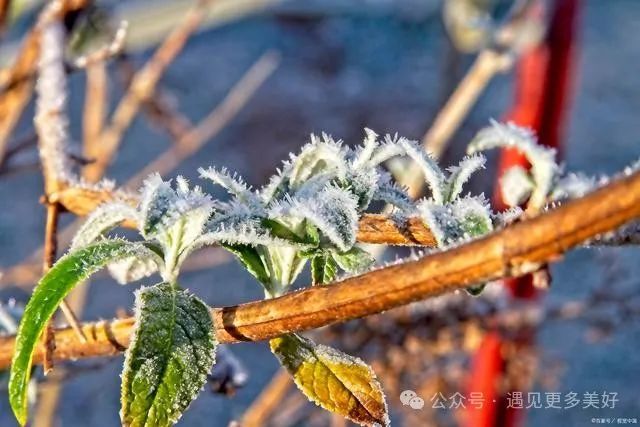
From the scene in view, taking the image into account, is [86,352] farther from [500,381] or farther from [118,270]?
[500,381]

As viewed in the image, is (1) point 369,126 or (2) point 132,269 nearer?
(2) point 132,269

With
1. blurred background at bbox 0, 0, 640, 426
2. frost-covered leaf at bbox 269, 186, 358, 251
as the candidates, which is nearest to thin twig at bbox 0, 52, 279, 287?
blurred background at bbox 0, 0, 640, 426

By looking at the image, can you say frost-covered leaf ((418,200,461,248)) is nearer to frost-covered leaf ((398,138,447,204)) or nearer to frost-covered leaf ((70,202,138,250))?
frost-covered leaf ((398,138,447,204))

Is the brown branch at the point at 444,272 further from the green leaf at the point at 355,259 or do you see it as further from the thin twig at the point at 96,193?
the thin twig at the point at 96,193

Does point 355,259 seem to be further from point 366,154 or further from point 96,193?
point 96,193

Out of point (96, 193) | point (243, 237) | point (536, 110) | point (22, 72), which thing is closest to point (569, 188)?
point (243, 237)

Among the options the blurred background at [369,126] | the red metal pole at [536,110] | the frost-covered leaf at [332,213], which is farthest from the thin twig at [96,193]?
the red metal pole at [536,110]
